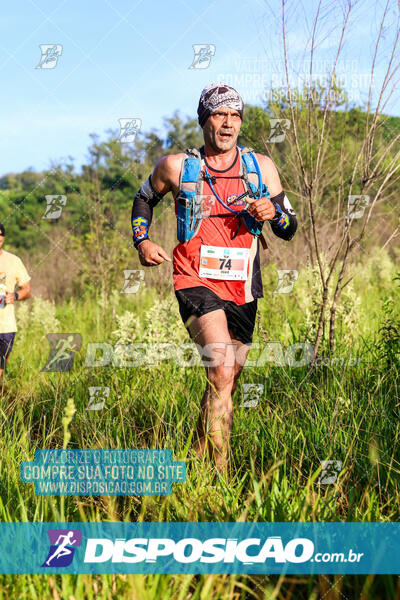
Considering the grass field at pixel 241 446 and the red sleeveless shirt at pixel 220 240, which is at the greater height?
the red sleeveless shirt at pixel 220 240

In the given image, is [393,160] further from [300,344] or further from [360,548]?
[360,548]

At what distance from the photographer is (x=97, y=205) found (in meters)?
7.01

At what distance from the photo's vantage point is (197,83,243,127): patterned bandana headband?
3.13 metres

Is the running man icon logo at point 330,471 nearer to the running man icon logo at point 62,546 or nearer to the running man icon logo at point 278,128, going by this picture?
the running man icon logo at point 62,546

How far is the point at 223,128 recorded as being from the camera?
10.4 ft

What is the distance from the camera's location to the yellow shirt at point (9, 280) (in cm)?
486

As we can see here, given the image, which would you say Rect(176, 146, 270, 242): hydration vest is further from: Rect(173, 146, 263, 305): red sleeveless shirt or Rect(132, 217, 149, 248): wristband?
Rect(132, 217, 149, 248): wristband

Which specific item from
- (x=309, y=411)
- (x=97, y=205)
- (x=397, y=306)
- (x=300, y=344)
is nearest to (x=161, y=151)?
(x=97, y=205)

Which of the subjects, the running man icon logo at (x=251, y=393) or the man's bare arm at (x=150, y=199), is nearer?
the man's bare arm at (x=150, y=199)

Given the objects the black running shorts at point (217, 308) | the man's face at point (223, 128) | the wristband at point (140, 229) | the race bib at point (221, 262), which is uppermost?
the man's face at point (223, 128)

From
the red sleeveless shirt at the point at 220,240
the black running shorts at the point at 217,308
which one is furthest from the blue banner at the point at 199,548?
the red sleeveless shirt at the point at 220,240

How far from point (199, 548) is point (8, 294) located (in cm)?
334

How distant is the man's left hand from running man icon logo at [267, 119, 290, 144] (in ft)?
4.97

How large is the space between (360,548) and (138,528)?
84 cm
